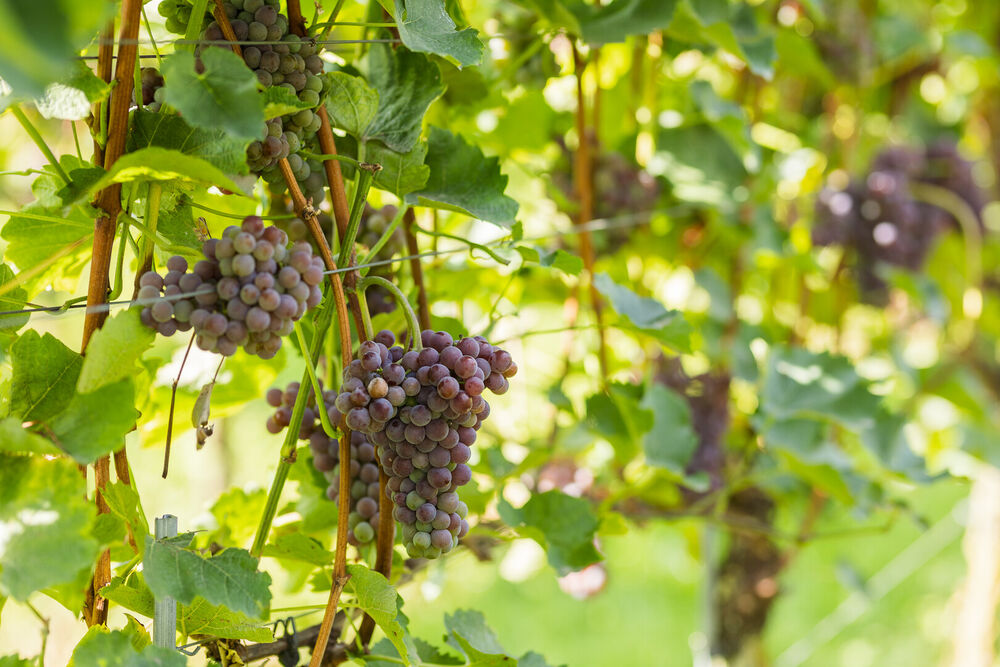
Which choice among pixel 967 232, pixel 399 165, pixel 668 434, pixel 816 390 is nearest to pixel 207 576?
pixel 399 165

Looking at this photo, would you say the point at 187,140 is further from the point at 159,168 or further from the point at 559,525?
the point at 559,525

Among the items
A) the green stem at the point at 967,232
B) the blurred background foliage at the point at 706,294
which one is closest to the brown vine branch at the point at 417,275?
the blurred background foliage at the point at 706,294

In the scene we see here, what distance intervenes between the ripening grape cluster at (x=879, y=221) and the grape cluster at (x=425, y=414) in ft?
3.26

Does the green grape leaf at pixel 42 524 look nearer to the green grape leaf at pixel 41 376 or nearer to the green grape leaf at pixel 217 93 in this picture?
the green grape leaf at pixel 41 376

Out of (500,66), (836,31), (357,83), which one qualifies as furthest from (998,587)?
(357,83)

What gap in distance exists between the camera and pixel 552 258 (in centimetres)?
56

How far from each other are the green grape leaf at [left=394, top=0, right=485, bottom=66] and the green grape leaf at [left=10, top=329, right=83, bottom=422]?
241 millimetres

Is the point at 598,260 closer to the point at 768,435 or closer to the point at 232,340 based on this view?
the point at 768,435

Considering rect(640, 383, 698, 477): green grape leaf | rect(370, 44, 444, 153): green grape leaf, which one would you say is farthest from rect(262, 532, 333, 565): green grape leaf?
rect(640, 383, 698, 477): green grape leaf

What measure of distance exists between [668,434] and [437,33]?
505 millimetres

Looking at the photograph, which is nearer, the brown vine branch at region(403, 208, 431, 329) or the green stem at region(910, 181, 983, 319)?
the brown vine branch at region(403, 208, 431, 329)

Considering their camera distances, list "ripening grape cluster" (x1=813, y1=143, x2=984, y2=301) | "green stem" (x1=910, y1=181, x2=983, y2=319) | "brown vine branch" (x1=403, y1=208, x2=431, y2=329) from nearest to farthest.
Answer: "brown vine branch" (x1=403, y1=208, x2=431, y2=329) → "ripening grape cluster" (x1=813, y1=143, x2=984, y2=301) → "green stem" (x1=910, y1=181, x2=983, y2=319)

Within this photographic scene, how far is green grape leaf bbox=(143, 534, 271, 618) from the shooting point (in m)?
0.40

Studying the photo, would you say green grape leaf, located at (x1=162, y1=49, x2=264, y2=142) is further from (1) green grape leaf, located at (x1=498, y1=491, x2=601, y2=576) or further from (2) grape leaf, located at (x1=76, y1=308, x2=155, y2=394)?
(1) green grape leaf, located at (x1=498, y1=491, x2=601, y2=576)
